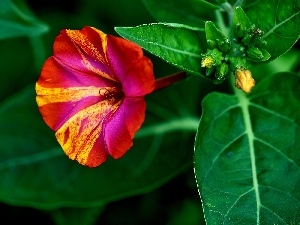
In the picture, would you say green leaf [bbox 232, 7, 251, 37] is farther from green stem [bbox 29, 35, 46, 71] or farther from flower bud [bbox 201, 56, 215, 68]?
green stem [bbox 29, 35, 46, 71]

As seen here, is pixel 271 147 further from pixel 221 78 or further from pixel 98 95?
pixel 98 95

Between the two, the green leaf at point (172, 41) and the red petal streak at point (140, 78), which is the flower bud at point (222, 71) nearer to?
the green leaf at point (172, 41)

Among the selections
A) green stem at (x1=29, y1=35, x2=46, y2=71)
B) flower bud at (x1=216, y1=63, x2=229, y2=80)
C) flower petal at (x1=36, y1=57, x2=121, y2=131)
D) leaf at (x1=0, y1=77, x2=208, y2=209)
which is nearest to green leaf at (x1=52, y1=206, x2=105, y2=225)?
leaf at (x1=0, y1=77, x2=208, y2=209)

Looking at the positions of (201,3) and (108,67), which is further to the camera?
(201,3)

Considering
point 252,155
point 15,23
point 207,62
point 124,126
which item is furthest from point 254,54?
point 15,23

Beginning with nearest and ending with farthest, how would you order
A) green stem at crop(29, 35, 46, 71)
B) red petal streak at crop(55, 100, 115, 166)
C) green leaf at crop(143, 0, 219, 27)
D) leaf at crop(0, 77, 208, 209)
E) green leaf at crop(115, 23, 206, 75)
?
green leaf at crop(115, 23, 206, 75)
red petal streak at crop(55, 100, 115, 166)
green leaf at crop(143, 0, 219, 27)
leaf at crop(0, 77, 208, 209)
green stem at crop(29, 35, 46, 71)

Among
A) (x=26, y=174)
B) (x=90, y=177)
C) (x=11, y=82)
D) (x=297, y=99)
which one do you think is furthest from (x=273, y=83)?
(x=11, y=82)
